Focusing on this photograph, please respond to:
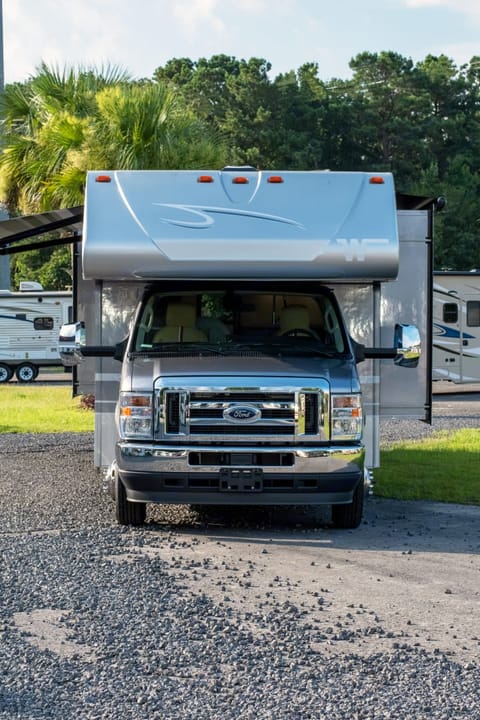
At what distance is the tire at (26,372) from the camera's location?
32.9 metres

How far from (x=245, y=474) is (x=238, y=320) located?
1.59 meters

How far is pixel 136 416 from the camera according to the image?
8.37m

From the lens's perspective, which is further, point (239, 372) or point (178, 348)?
point (178, 348)

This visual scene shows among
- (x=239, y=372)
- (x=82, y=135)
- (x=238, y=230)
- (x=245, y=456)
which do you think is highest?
(x=82, y=135)

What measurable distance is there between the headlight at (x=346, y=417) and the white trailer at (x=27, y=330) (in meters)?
24.9

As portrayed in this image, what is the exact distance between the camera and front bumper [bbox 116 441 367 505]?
8.23 metres

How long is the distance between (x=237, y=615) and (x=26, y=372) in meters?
27.6

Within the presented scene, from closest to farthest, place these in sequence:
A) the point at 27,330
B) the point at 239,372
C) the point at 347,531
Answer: the point at 239,372 → the point at 347,531 → the point at 27,330

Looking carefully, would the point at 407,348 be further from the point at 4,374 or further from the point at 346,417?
the point at 4,374

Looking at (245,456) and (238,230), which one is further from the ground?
(238,230)

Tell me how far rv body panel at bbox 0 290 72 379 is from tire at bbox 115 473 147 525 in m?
24.2

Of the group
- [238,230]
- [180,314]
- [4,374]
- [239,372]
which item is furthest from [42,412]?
[239,372]

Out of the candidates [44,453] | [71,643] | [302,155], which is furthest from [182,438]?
[302,155]

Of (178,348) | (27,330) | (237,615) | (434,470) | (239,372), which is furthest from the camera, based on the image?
(27,330)
